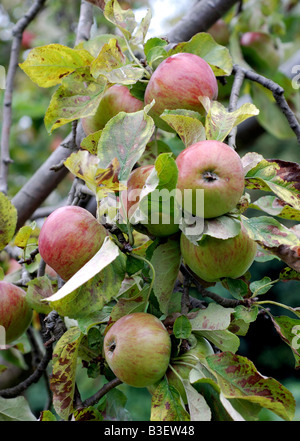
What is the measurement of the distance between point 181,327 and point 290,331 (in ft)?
0.51

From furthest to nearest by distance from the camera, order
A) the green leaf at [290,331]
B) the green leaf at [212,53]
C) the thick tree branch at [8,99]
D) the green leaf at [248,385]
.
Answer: the thick tree branch at [8,99]
the green leaf at [212,53]
the green leaf at [290,331]
the green leaf at [248,385]

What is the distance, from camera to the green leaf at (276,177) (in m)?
0.53

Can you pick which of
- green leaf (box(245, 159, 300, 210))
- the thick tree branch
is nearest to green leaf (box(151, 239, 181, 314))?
green leaf (box(245, 159, 300, 210))

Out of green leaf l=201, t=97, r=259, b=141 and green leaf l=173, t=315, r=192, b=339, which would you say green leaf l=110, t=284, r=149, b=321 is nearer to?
green leaf l=173, t=315, r=192, b=339

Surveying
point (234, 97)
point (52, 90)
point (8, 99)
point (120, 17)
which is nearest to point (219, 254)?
point (234, 97)

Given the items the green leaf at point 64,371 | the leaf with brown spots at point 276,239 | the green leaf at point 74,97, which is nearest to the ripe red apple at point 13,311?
the green leaf at point 64,371

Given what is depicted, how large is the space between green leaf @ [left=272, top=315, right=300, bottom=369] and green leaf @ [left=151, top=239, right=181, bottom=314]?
0.47 feet

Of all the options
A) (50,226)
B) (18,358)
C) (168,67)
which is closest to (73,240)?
(50,226)

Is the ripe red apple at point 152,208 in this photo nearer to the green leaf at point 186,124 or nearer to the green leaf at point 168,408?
the green leaf at point 186,124

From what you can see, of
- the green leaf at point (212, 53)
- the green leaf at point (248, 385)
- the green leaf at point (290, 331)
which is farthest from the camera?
the green leaf at point (212, 53)

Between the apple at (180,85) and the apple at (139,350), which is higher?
the apple at (180,85)

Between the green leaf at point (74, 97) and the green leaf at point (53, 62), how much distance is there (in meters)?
0.02

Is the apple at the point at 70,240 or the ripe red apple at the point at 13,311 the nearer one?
the apple at the point at 70,240

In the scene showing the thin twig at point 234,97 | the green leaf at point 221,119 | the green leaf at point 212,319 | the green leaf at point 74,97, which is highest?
the green leaf at point 74,97
